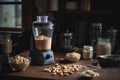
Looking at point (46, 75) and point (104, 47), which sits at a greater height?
point (104, 47)

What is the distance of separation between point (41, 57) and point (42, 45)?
0.12 m

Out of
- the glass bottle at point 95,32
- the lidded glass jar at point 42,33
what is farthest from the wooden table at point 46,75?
the glass bottle at point 95,32

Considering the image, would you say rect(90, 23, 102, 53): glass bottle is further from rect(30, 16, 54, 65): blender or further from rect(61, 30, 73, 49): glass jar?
rect(30, 16, 54, 65): blender

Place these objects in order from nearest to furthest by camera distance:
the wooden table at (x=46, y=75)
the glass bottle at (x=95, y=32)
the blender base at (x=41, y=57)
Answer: the wooden table at (x=46, y=75), the blender base at (x=41, y=57), the glass bottle at (x=95, y=32)

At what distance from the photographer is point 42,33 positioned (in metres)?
2.33

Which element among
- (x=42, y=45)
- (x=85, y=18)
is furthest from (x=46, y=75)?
(x=85, y=18)

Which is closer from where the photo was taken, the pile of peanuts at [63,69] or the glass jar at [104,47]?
the pile of peanuts at [63,69]

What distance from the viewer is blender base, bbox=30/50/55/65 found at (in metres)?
2.14

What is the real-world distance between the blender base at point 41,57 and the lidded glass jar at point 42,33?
0.19 feet

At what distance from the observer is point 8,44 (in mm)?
2424

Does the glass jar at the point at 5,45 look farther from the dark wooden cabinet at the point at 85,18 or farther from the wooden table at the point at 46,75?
the dark wooden cabinet at the point at 85,18

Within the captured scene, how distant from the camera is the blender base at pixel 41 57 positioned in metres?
2.14

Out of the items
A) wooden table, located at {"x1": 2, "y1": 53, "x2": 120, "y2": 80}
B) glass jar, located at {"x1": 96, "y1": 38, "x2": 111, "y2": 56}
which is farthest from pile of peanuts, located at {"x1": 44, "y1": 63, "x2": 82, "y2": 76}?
glass jar, located at {"x1": 96, "y1": 38, "x2": 111, "y2": 56}

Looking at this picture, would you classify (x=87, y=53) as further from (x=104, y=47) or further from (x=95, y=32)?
(x=95, y=32)
